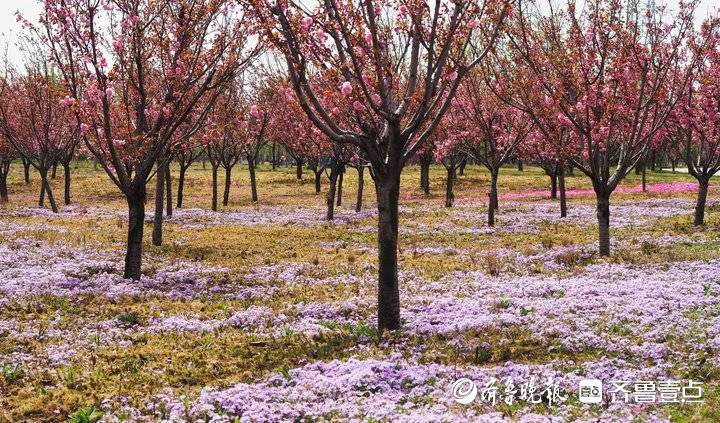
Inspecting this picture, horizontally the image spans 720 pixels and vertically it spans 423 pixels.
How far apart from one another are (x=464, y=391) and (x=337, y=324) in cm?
460

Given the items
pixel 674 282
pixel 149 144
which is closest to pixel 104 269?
pixel 149 144

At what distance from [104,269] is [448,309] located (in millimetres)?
11769

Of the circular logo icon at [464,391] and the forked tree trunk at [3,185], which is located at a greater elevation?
the forked tree trunk at [3,185]

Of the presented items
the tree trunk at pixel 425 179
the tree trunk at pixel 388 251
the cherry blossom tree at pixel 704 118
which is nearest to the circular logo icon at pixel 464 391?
the tree trunk at pixel 388 251

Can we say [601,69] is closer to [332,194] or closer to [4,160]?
[332,194]

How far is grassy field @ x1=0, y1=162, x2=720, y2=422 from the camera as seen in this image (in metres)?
8.77

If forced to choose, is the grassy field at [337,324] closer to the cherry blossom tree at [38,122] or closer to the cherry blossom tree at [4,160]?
the cherry blossom tree at [38,122]

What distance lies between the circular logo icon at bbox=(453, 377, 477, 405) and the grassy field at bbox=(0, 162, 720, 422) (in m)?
0.13

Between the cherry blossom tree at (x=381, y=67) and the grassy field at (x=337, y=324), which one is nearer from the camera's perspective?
the grassy field at (x=337, y=324)

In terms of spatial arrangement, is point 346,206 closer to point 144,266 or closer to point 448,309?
point 144,266

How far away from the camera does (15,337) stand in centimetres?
1200

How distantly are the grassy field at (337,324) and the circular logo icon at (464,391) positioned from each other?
0.13m

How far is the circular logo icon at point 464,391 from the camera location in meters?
8.57

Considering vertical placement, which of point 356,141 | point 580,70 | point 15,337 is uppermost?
point 580,70
